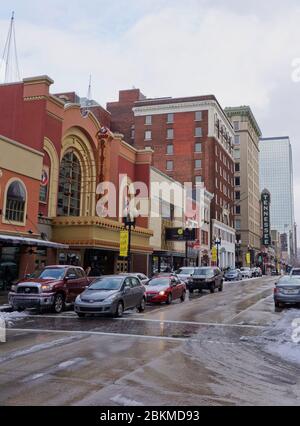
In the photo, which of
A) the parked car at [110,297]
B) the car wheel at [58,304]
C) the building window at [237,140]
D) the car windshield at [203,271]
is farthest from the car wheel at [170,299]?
the building window at [237,140]

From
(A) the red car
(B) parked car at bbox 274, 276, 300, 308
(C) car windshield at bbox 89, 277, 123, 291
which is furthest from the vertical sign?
(C) car windshield at bbox 89, 277, 123, 291

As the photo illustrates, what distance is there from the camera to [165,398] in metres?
6.31

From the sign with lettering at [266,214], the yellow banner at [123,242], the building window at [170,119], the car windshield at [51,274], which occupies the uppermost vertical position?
the building window at [170,119]

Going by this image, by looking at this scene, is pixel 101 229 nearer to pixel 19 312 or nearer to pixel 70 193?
pixel 70 193

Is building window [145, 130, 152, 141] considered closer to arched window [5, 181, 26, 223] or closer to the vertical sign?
arched window [5, 181, 26, 223]

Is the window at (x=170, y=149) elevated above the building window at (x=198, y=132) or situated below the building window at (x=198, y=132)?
below

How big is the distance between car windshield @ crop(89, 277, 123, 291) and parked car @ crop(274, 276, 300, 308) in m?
8.18

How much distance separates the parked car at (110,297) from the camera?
615 inches

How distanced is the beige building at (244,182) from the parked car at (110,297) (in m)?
83.0

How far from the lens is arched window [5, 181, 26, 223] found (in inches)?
982

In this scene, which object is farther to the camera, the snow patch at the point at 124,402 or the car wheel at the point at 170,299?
the car wheel at the point at 170,299

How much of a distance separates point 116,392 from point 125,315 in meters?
10.7

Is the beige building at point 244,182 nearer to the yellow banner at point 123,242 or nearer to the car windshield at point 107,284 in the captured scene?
the yellow banner at point 123,242
